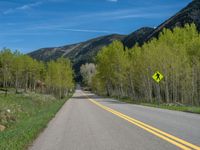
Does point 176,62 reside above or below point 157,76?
above

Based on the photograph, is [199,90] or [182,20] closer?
[199,90]

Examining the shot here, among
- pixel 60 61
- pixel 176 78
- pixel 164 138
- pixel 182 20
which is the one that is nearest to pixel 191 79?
pixel 176 78

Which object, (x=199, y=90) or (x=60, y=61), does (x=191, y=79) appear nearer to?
(x=199, y=90)

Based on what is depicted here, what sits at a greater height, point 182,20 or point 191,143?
point 182,20

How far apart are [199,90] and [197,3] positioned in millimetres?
119677

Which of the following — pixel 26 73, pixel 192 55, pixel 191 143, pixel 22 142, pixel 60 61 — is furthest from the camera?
pixel 26 73

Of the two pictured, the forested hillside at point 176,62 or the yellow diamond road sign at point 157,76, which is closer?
the yellow diamond road sign at point 157,76

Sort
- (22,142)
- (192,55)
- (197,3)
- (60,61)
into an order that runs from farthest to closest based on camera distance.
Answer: (197,3), (60,61), (192,55), (22,142)

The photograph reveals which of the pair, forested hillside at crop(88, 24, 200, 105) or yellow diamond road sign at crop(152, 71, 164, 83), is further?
forested hillside at crop(88, 24, 200, 105)

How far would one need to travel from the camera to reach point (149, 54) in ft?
155

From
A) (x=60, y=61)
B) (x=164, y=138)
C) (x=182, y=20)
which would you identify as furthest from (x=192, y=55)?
(x=182, y=20)

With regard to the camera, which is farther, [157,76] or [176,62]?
[176,62]

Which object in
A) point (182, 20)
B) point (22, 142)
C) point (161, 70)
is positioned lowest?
point (22, 142)

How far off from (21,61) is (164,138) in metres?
81.9
